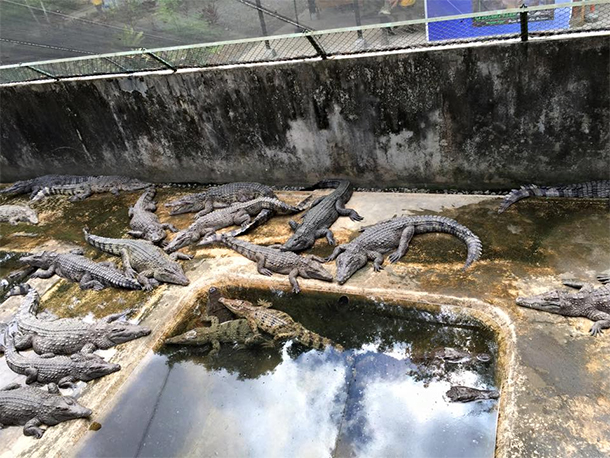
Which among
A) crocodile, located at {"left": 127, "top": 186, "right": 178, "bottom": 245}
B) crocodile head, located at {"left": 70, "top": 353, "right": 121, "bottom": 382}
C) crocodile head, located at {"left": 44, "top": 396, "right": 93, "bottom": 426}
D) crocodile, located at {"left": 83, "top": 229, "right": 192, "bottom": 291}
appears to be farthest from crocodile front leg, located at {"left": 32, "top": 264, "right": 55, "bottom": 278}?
crocodile head, located at {"left": 44, "top": 396, "right": 93, "bottom": 426}

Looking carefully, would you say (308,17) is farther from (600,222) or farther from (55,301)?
(55,301)

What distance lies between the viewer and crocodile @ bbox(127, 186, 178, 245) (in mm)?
5936

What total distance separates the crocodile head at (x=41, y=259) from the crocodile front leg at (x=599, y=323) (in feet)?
18.5

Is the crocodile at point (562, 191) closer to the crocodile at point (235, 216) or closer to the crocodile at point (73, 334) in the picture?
the crocodile at point (235, 216)

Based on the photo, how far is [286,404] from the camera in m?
3.65

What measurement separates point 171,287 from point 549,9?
4678 mm

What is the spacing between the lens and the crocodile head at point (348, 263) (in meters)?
4.61

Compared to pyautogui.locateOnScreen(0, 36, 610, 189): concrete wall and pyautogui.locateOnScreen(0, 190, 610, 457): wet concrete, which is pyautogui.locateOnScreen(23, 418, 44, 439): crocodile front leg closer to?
pyautogui.locateOnScreen(0, 190, 610, 457): wet concrete

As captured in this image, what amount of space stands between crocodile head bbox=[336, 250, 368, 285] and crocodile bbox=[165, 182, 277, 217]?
1877 millimetres

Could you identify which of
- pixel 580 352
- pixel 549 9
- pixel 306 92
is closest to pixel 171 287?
pixel 306 92

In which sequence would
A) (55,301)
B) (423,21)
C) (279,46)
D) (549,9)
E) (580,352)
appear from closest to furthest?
(580,352), (549,9), (423,21), (55,301), (279,46)

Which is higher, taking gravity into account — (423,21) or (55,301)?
(423,21)

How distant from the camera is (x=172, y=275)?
505 cm

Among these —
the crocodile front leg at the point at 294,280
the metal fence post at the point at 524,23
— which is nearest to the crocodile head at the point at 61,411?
the crocodile front leg at the point at 294,280
